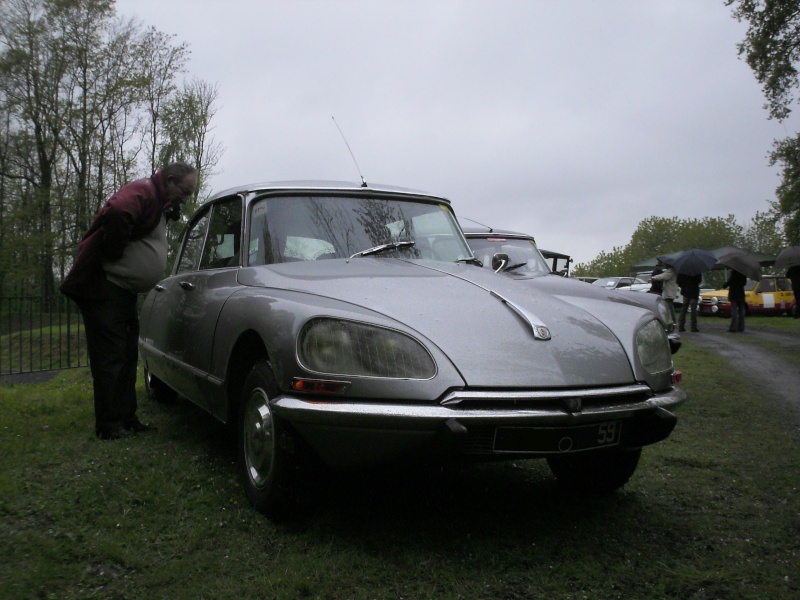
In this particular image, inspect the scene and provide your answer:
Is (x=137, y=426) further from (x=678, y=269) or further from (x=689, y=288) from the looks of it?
(x=689, y=288)

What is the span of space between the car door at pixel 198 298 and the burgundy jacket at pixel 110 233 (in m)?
0.41

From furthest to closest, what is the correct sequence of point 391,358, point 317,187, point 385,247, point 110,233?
point 110,233 < point 317,187 < point 385,247 < point 391,358

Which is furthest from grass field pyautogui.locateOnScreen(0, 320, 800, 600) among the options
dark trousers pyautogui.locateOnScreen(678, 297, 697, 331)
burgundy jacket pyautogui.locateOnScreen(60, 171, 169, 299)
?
dark trousers pyautogui.locateOnScreen(678, 297, 697, 331)

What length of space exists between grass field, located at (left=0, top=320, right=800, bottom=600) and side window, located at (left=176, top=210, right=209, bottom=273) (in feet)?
4.24

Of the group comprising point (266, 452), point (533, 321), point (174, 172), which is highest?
point (174, 172)

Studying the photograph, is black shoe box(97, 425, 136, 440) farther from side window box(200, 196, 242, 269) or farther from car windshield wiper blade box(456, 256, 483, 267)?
car windshield wiper blade box(456, 256, 483, 267)

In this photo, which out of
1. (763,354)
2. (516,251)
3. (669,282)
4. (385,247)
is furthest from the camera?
(669,282)

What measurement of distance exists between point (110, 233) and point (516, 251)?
4.85 metres

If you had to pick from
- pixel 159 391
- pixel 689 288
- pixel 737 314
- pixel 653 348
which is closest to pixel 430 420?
pixel 653 348

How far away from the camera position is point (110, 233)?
436cm

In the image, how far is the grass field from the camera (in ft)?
8.21

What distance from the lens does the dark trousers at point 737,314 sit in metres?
17.1

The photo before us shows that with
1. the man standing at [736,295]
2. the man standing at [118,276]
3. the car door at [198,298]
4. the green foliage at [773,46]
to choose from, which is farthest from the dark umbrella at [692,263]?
the man standing at [118,276]

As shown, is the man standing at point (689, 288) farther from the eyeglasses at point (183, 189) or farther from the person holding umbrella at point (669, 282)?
the eyeglasses at point (183, 189)
